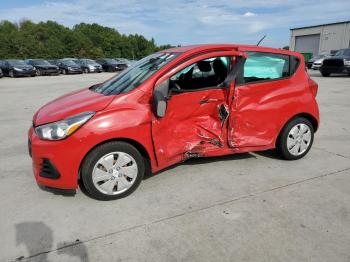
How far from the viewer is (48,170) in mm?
3252

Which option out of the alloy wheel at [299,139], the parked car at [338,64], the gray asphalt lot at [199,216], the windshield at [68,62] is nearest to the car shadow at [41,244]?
the gray asphalt lot at [199,216]

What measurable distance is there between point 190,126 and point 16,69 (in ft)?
78.3

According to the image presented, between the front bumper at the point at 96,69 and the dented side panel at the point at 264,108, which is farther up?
the front bumper at the point at 96,69

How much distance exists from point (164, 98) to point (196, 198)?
1.16 m

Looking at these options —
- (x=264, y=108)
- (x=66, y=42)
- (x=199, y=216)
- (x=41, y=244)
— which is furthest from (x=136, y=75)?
(x=66, y=42)

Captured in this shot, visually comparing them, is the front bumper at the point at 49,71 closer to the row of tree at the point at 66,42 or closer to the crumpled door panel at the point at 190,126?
the row of tree at the point at 66,42

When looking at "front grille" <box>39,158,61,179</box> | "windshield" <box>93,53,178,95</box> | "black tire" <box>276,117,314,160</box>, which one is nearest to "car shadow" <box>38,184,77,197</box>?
"front grille" <box>39,158,61,179</box>

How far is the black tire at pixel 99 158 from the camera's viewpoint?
3238 mm

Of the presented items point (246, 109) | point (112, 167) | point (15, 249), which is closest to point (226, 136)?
point (246, 109)

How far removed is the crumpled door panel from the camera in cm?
358

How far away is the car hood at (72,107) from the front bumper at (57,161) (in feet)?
0.87

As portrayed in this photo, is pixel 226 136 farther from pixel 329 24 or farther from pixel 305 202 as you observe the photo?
pixel 329 24

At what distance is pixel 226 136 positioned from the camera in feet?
13.1

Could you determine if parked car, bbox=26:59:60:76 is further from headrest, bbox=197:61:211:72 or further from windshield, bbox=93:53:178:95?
headrest, bbox=197:61:211:72
